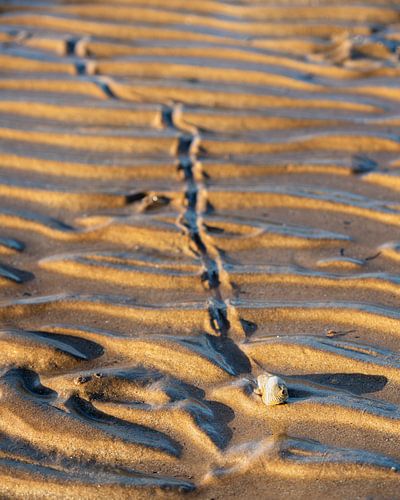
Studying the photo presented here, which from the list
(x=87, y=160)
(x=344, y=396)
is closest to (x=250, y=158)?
(x=87, y=160)

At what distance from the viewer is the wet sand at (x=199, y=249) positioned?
1879 mm

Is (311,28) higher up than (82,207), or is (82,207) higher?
(311,28)

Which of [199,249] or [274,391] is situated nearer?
[274,391]

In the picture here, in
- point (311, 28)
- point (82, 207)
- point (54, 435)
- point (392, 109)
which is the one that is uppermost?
point (311, 28)

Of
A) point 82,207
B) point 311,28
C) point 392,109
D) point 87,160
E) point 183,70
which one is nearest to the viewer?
point 82,207

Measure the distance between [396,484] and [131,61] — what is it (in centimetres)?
286

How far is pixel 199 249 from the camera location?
2.70 metres

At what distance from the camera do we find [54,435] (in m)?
1.92

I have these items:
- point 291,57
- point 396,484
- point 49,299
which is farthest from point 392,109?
point 396,484

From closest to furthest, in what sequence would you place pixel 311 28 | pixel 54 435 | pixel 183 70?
pixel 54 435 < pixel 183 70 < pixel 311 28

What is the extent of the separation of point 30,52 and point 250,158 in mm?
1573

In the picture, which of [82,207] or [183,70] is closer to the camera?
[82,207]

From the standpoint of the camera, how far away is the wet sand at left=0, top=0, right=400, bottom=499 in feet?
6.16

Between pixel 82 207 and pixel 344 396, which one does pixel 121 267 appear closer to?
pixel 82 207
